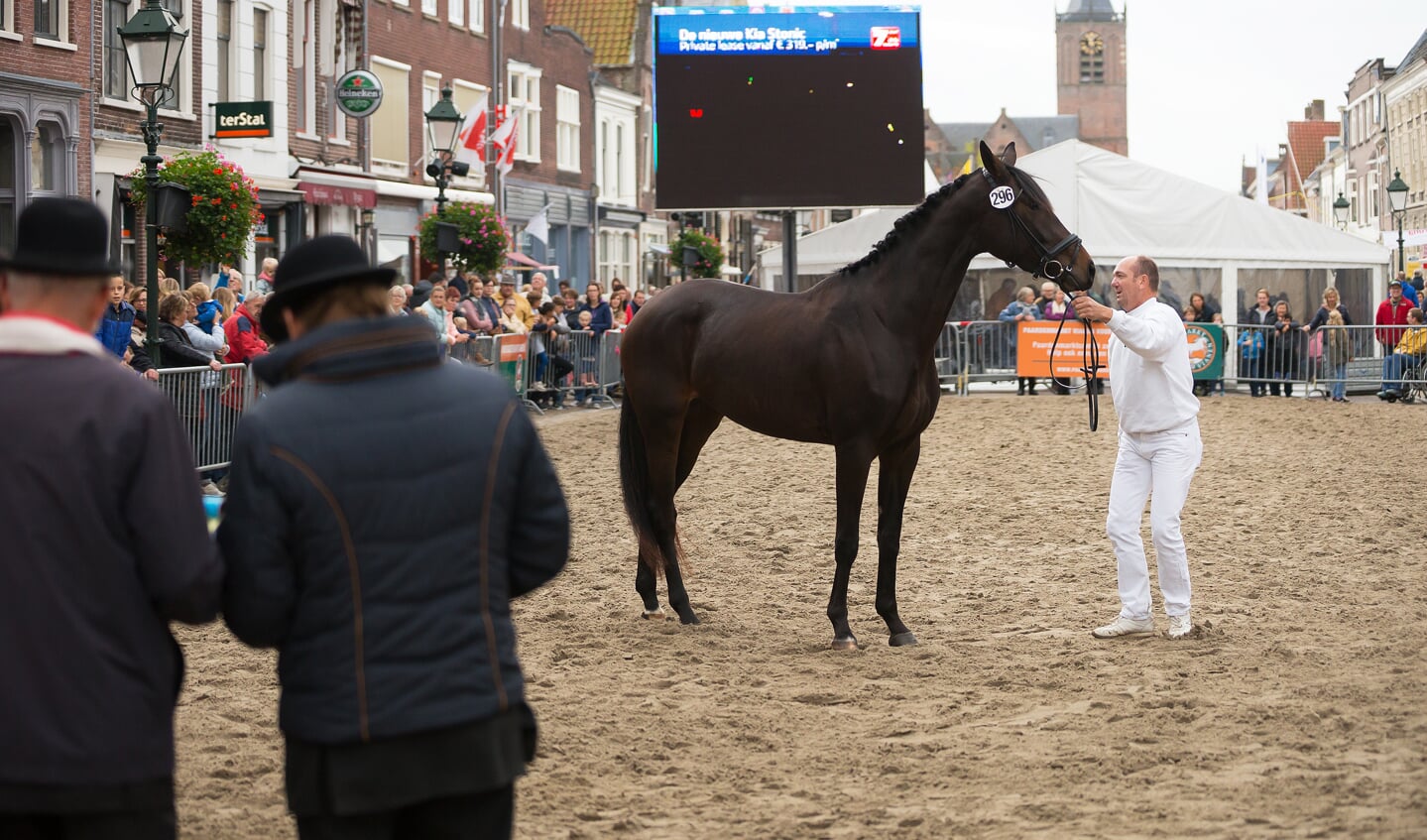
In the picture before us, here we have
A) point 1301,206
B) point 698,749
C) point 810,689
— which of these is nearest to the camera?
point 698,749

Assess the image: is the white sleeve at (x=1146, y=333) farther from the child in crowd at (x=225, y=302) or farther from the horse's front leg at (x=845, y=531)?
the child in crowd at (x=225, y=302)

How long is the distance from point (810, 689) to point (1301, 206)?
102m

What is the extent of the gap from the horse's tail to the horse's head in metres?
2.15

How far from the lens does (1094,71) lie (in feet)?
466

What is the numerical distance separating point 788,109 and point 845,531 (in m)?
13.0

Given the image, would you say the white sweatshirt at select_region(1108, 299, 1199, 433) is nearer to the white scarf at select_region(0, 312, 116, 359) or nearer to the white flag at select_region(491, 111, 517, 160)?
the white scarf at select_region(0, 312, 116, 359)

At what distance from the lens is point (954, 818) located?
15.9 feet

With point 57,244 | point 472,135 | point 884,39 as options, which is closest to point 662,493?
point 57,244

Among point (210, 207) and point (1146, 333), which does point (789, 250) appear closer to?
point (210, 207)

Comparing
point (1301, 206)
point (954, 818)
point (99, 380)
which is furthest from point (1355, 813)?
point (1301, 206)

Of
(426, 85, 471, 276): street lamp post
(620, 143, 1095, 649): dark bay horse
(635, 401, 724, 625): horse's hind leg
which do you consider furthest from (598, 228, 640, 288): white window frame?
(620, 143, 1095, 649): dark bay horse

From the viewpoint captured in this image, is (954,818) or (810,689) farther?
(810,689)

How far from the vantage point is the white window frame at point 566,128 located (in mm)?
43688

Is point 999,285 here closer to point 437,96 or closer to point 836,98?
point 836,98
